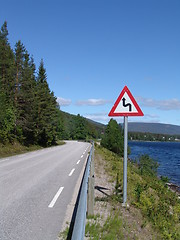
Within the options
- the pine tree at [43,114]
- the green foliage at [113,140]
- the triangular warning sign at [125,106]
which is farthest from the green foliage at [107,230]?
the green foliage at [113,140]

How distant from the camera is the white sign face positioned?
20.0 ft

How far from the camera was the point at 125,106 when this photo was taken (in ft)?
20.1

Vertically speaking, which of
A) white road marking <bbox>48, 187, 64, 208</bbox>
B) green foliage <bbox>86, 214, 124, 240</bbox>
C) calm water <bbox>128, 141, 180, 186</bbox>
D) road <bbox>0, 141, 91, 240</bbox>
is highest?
green foliage <bbox>86, 214, 124, 240</bbox>

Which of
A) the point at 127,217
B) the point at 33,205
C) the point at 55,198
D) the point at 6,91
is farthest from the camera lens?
the point at 6,91

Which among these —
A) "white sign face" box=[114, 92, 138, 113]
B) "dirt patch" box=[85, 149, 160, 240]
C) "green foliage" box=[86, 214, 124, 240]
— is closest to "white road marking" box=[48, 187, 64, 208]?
"dirt patch" box=[85, 149, 160, 240]

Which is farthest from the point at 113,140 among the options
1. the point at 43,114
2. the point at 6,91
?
the point at 6,91

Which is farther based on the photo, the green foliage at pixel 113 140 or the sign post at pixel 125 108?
the green foliage at pixel 113 140

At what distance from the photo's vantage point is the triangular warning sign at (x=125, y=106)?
239 inches

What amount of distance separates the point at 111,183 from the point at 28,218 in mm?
4817

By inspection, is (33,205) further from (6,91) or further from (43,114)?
(43,114)

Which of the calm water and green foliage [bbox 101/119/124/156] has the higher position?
green foliage [bbox 101/119/124/156]

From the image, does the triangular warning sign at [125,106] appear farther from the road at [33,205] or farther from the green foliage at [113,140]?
the green foliage at [113,140]

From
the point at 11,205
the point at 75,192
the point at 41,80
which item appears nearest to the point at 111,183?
the point at 75,192

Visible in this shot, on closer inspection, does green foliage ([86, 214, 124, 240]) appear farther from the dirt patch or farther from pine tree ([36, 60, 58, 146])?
pine tree ([36, 60, 58, 146])
